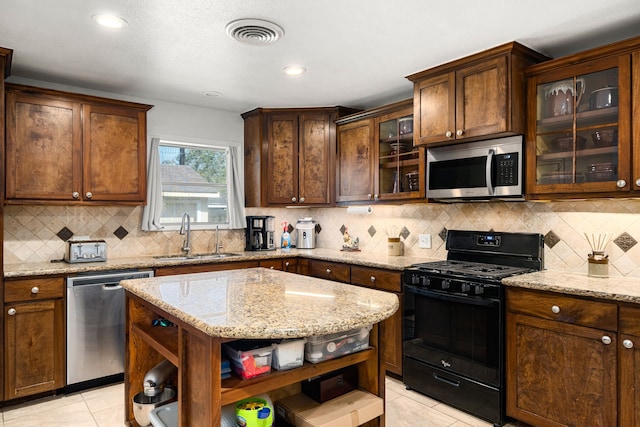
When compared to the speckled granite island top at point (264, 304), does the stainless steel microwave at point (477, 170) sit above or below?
above

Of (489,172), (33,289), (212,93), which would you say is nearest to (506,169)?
(489,172)

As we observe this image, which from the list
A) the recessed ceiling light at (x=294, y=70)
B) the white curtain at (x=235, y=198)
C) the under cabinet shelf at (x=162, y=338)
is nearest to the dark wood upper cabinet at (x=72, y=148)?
the white curtain at (x=235, y=198)

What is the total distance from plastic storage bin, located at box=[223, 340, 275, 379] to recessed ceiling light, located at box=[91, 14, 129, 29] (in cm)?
188

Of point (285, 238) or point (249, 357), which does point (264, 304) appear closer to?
point (249, 357)

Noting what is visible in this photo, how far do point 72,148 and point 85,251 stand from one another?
0.82 m

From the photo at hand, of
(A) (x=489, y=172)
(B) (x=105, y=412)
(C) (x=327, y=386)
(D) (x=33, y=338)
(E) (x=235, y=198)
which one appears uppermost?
(A) (x=489, y=172)

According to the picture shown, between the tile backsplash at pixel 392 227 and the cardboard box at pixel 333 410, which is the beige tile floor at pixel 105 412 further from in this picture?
the tile backsplash at pixel 392 227

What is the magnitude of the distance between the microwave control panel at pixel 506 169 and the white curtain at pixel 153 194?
2979 mm

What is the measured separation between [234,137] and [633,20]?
347cm

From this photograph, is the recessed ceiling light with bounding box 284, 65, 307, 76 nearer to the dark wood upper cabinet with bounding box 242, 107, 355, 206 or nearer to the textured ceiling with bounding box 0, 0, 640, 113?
the textured ceiling with bounding box 0, 0, 640, 113

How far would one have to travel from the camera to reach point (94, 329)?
3.14 m

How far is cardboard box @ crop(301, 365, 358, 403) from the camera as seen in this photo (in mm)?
1795

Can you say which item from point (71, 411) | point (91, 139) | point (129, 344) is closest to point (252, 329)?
point (129, 344)

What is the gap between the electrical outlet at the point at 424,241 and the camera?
3.72 meters
